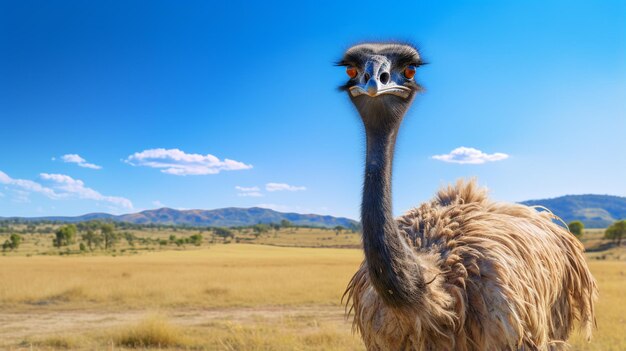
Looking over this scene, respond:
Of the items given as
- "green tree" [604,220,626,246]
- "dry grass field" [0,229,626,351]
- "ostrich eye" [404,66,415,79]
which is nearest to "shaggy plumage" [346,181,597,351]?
"ostrich eye" [404,66,415,79]

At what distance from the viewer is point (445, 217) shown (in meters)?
4.58

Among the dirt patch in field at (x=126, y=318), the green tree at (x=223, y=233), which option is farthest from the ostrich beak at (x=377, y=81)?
the green tree at (x=223, y=233)

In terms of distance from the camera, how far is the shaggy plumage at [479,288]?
3.60 metres

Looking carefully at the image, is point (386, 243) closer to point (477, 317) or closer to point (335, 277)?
point (477, 317)

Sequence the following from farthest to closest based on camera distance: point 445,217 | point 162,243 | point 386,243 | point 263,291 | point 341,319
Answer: point 162,243
point 263,291
point 341,319
point 445,217
point 386,243

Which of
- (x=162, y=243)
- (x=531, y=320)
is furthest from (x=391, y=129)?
(x=162, y=243)

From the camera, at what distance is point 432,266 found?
358 centimetres

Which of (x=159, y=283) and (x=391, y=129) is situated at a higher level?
(x=391, y=129)

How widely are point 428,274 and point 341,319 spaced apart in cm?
1260

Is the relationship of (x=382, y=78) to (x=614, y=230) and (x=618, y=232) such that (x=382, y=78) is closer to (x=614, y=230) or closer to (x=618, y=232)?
(x=614, y=230)

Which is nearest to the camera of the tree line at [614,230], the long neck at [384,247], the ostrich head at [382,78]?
the long neck at [384,247]

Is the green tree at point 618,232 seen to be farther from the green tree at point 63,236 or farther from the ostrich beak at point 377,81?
the ostrich beak at point 377,81

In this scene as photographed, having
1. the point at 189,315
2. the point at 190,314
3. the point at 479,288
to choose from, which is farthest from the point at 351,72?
the point at 190,314

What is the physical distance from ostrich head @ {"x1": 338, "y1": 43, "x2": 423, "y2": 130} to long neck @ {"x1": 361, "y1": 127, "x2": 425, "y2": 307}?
29 centimetres
